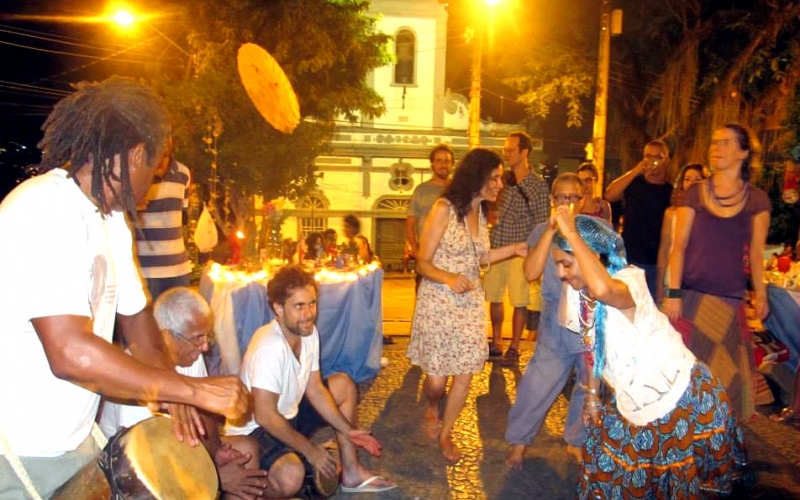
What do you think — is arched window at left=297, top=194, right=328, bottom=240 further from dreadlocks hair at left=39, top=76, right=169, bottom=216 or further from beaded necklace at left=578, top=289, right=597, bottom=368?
dreadlocks hair at left=39, top=76, right=169, bottom=216

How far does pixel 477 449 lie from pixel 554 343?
991 mm

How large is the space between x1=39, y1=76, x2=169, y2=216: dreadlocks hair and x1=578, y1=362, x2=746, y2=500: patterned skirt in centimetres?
228

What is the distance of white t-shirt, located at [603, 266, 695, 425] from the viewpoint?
3053 millimetres

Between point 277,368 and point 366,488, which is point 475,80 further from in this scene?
point 277,368

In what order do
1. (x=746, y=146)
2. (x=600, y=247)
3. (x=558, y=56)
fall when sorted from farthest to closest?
(x=558, y=56) < (x=746, y=146) < (x=600, y=247)

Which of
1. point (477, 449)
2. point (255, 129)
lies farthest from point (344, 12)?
point (477, 449)

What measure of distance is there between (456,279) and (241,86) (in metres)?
12.3

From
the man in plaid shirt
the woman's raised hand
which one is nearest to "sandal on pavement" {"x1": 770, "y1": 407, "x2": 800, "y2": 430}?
the man in plaid shirt

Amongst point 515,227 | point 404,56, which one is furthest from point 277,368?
point 404,56

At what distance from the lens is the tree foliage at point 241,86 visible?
15.6 m

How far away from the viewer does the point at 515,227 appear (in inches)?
275

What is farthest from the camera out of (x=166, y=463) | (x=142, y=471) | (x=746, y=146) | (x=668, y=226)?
(x=668, y=226)

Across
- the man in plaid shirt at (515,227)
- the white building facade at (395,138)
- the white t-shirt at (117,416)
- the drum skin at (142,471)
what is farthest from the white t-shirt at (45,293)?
the white building facade at (395,138)

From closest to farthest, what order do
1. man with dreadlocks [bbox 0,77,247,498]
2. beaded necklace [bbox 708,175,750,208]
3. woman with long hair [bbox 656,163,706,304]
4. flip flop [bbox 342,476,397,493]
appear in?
man with dreadlocks [bbox 0,77,247,498] → flip flop [bbox 342,476,397,493] → beaded necklace [bbox 708,175,750,208] → woman with long hair [bbox 656,163,706,304]
